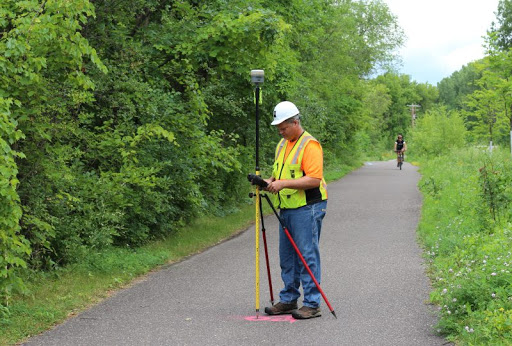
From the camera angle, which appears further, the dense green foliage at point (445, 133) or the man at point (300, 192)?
the dense green foliage at point (445, 133)

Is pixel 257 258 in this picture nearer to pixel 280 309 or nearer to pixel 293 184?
pixel 280 309

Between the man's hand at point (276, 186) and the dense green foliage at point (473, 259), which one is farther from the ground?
the man's hand at point (276, 186)

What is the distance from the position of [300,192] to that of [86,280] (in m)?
3.25

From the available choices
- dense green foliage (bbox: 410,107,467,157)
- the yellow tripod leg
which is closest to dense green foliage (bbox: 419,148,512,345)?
the yellow tripod leg

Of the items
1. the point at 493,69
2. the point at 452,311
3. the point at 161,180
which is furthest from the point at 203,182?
the point at 493,69

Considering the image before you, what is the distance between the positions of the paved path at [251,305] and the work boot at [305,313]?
0.29 feet

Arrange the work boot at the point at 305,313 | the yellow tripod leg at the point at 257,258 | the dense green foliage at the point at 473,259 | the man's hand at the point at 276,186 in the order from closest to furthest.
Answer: the dense green foliage at the point at 473,259 < the man's hand at the point at 276,186 < the work boot at the point at 305,313 < the yellow tripod leg at the point at 257,258

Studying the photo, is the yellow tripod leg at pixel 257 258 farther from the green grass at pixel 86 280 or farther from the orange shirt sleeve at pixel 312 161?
the green grass at pixel 86 280

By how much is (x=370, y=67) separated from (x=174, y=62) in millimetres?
31232

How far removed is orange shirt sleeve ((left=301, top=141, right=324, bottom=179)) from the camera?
6.51m

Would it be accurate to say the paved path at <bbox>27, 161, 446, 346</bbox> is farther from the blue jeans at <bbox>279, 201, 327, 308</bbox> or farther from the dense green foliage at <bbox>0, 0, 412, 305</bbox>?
the dense green foliage at <bbox>0, 0, 412, 305</bbox>

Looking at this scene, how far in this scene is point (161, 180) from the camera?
10438mm

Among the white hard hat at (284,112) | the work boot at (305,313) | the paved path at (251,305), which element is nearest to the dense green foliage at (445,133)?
the paved path at (251,305)

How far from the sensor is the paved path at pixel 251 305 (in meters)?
5.98
